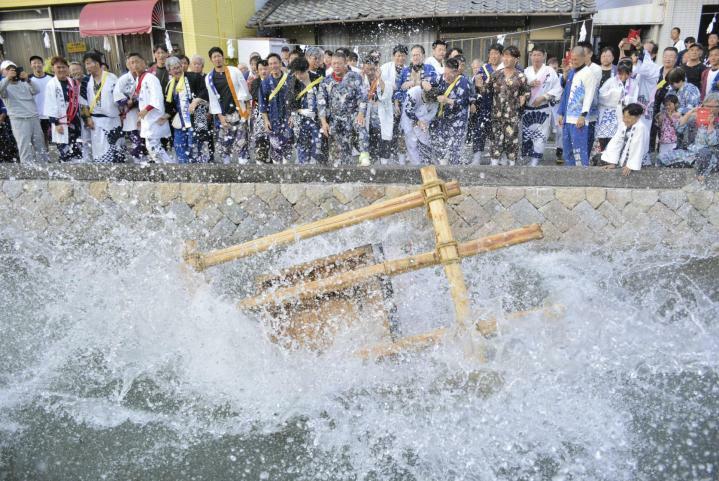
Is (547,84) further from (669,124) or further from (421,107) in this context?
(421,107)

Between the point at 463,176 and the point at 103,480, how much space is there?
4.33 m

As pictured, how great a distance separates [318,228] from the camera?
371 centimetres

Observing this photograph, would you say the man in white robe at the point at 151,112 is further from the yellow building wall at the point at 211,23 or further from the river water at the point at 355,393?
the yellow building wall at the point at 211,23

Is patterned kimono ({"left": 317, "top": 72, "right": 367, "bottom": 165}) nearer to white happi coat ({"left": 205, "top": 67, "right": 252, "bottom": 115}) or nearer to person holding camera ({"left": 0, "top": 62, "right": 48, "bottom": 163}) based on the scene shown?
white happi coat ({"left": 205, "top": 67, "right": 252, "bottom": 115})

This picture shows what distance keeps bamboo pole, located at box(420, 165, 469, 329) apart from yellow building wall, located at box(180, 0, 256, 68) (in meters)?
10.9

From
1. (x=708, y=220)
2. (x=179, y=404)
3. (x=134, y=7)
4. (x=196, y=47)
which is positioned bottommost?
(x=179, y=404)

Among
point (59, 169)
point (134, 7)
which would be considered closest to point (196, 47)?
point (134, 7)

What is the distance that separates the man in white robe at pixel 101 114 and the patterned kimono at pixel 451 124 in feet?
14.6

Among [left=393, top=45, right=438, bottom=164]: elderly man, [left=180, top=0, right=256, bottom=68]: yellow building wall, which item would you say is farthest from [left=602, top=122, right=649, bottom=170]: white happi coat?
[left=180, top=0, right=256, bottom=68]: yellow building wall

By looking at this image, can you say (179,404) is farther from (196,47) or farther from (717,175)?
(196,47)

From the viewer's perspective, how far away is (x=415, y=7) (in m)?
12.8

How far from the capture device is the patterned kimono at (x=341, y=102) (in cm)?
702

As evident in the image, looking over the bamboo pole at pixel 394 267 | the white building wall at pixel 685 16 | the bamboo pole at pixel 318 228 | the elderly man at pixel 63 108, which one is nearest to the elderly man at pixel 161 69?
the elderly man at pixel 63 108

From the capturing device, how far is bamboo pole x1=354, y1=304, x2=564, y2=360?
3.63 meters
